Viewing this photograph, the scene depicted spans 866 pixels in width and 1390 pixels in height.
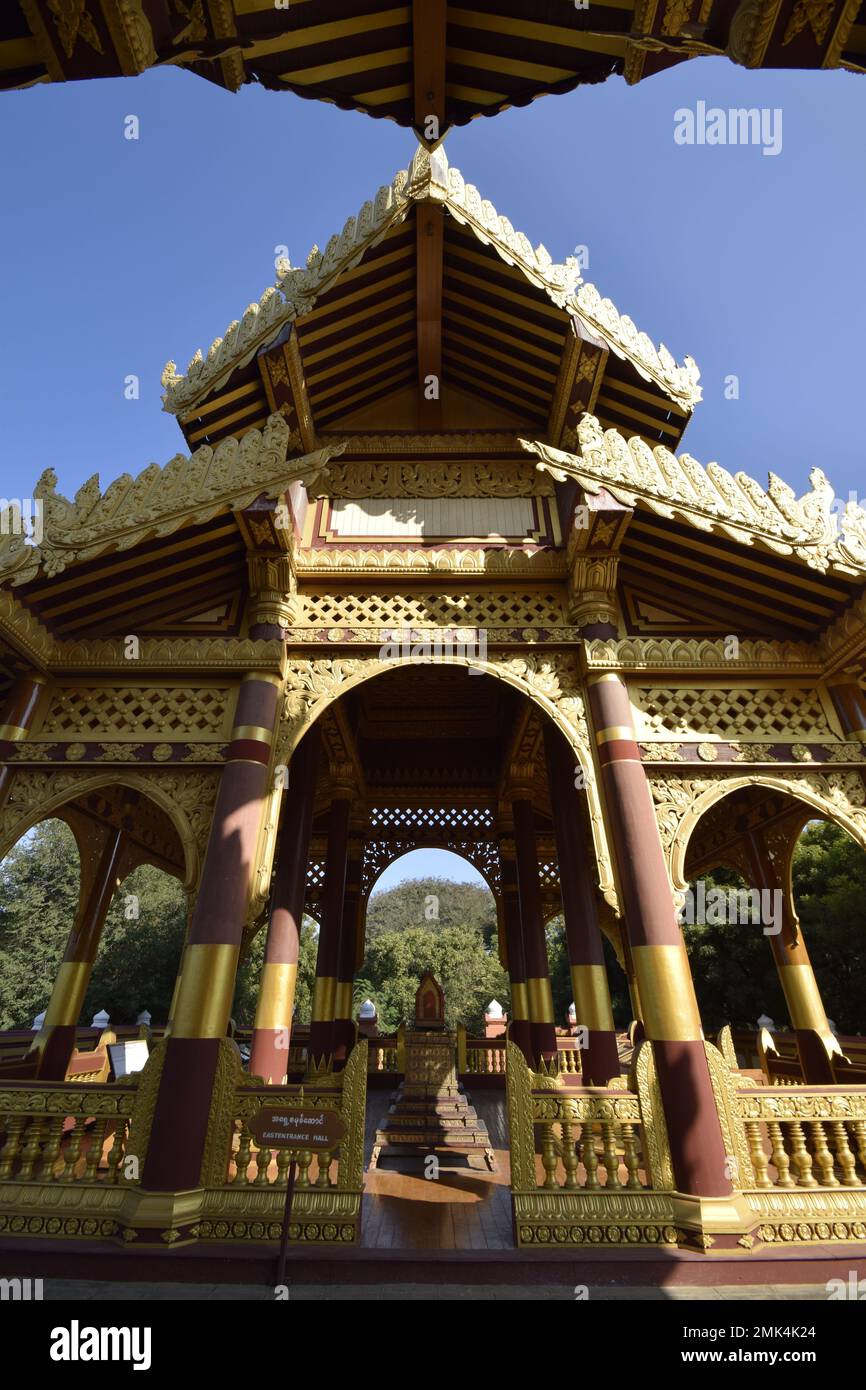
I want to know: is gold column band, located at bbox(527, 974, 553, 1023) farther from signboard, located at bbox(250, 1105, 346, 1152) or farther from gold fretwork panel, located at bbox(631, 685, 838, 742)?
signboard, located at bbox(250, 1105, 346, 1152)

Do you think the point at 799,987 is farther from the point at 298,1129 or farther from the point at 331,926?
the point at 298,1129

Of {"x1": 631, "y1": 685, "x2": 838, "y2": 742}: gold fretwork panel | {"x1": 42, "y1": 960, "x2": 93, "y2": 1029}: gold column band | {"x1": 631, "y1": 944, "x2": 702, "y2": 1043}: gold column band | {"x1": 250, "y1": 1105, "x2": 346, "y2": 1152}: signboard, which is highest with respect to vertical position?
{"x1": 631, "y1": 685, "x2": 838, "y2": 742}: gold fretwork panel

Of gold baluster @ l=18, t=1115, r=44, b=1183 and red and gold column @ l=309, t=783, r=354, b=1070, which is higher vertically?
red and gold column @ l=309, t=783, r=354, b=1070

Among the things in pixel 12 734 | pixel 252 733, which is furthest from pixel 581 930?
pixel 12 734

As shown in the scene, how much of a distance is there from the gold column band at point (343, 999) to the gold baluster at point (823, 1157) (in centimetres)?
785

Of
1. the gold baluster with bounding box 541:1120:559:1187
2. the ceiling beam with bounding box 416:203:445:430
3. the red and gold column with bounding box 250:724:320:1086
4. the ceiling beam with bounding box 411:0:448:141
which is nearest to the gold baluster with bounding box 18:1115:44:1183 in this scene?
the red and gold column with bounding box 250:724:320:1086

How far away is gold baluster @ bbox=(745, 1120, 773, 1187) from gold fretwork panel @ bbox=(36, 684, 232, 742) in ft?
19.0

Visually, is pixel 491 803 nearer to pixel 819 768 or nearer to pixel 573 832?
pixel 573 832

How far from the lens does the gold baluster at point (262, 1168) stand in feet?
15.7

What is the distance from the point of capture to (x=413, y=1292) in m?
4.16

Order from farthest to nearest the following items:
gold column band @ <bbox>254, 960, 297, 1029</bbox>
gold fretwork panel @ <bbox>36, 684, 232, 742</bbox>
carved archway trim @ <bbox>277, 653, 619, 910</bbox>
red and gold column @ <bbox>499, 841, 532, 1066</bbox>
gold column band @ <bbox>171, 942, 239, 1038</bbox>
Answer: red and gold column @ <bbox>499, 841, 532, 1066</bbox>, gold column band @ <bbox>254, 960, 297, 1029</bbox>, carved archway trim @ <bbox>277, 653, 619, 910</bbox>, gold fretwork panel @ <bbox>36, 684, 232, 742</bbox>, gold column band @ <bbox>171, 942, 239, 1038</bbox>

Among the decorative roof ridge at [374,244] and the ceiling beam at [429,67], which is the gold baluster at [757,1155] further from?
the decorative roof ridge at [374,244]

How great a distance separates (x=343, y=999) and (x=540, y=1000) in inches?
140

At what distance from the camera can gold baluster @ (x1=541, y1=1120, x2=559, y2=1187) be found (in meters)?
4.90
